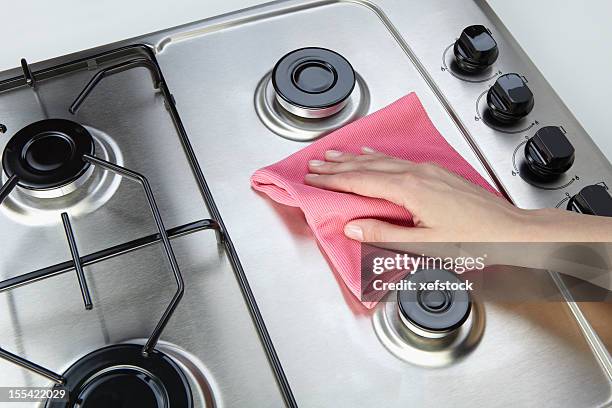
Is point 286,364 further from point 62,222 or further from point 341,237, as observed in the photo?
point 62,222

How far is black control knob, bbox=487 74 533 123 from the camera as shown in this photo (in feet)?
2.76

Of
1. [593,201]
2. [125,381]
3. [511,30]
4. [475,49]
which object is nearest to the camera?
[125,381]

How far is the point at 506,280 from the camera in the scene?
77 cm

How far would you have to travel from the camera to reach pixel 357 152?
0.83 meters

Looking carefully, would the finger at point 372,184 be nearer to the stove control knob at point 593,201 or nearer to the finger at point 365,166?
the finger at point 365,166

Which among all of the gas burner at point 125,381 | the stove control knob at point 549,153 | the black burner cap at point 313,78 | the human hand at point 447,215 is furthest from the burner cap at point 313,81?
the gas burner at point 125,381

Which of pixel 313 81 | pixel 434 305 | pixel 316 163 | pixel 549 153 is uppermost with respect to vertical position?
pixel 313 81

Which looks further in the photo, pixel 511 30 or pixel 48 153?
pixel 511 30

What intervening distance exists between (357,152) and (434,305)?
0.70 feet

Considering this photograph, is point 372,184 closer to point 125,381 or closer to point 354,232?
point 354,232

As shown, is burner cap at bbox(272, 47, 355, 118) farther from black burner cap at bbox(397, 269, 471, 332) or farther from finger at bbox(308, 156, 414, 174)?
black burner cap at bbox(397, 269, 471, 332)

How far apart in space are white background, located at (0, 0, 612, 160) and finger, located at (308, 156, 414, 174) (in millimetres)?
335

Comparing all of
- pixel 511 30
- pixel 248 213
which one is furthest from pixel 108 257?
pixel 511 30

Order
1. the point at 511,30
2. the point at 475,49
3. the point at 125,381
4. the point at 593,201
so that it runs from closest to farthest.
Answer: the point at 125,381 → the point at 593,201 → the point at 475,49 → the point at 511,30
